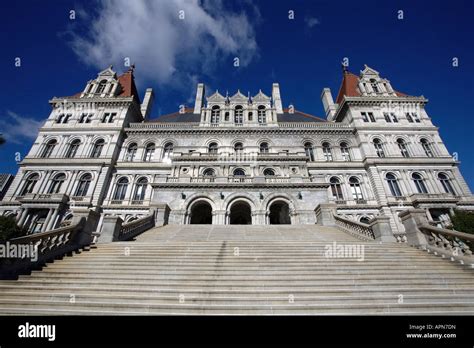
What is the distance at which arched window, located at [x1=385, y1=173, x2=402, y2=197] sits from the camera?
23.1 metres

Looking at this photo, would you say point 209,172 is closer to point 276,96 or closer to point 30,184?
point 30,184

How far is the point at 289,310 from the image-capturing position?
505 centimetres

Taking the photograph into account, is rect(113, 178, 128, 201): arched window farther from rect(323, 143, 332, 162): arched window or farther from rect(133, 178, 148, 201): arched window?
rect(323, 143, 332, 162): arched window

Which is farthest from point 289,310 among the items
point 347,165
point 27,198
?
point 27,198

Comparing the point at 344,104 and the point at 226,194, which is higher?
the point at 344,104

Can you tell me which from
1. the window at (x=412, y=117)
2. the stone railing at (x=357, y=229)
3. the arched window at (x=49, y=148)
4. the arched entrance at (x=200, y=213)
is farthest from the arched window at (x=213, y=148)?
the window at (x=412, y=117)

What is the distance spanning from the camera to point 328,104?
117 ft

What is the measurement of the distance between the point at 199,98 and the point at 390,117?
27.7 metres

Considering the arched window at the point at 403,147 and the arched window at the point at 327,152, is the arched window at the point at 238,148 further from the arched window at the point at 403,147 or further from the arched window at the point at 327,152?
the arched window at the point at 403,147

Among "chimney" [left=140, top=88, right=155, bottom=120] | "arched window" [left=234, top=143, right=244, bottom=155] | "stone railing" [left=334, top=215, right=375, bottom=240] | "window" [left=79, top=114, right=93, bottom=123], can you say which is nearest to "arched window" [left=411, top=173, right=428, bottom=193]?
"stone railing" [left=334, top=215, right=375, bottom=240]

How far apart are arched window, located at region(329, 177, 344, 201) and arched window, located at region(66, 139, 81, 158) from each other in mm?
29951
